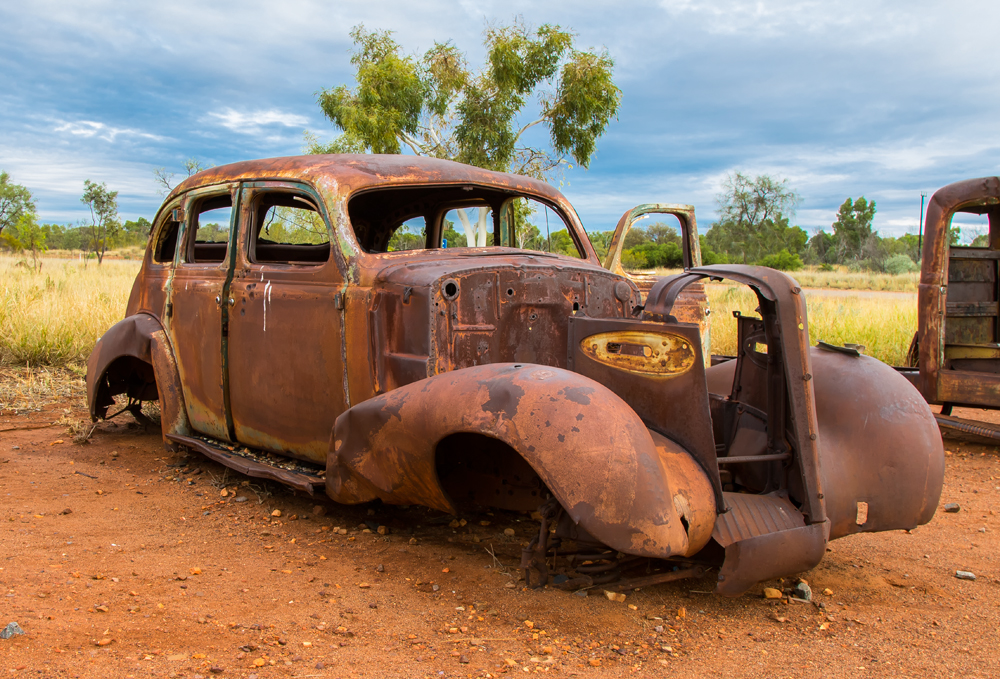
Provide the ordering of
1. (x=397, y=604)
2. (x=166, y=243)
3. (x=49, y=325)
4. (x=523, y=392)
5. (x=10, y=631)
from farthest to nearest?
(x=49, y=325) → (x=166, y=243) → (x=397, y=604) → (x=523, y=392) → (x=10, y=631)

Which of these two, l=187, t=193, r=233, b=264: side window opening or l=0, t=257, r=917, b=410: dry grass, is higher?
l=187, t=193, r=233, b=264: side window opening

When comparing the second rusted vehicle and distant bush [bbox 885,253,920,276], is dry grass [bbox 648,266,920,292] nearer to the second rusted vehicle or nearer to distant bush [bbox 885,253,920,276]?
distant bush [bbox 885,253,920,276]

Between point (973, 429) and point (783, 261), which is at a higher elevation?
point (783, 261)

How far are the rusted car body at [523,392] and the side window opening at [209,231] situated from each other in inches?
0.6

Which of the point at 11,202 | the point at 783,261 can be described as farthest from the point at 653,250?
the point at 11,202

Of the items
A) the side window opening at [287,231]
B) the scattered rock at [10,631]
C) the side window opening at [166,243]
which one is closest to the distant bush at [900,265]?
the side window opening at [287,231]

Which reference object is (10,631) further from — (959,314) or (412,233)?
(959,314)

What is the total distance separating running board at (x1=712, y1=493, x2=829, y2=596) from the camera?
2693mm

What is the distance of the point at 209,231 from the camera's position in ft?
16.1

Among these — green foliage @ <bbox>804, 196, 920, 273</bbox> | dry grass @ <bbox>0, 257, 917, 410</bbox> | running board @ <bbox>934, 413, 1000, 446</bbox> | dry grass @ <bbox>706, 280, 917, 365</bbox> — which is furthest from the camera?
green foliage @ <bbox>804, 196, 920, 273</bbox>

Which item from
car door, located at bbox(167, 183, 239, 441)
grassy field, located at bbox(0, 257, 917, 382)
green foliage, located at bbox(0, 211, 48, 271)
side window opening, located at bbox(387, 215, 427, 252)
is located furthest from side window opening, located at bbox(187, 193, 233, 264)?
green foliage, located at bbox(0, 211, 48, 271)

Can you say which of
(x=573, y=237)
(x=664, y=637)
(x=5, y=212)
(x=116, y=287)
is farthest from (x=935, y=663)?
(x=5, y=212)

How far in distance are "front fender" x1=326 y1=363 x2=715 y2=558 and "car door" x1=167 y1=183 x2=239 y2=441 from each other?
1.76 metres

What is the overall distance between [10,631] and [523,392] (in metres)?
1.86
